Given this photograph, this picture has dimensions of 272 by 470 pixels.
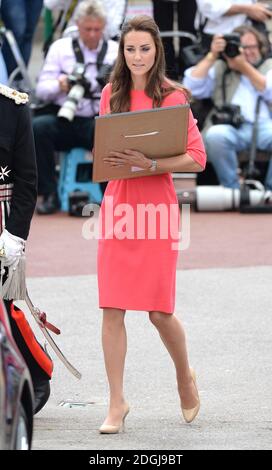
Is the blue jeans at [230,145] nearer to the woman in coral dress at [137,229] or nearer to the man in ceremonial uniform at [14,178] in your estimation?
the woman in coral dress at [137,229]

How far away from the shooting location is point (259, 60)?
12500 millimetres

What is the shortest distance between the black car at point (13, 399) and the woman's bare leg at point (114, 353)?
4.31 feet

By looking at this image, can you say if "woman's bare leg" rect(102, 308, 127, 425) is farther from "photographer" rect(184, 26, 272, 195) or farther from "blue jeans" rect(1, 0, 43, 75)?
"blue jeans" rect(1, 0, 43, 75)

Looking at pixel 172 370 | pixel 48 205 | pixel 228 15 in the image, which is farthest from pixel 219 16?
pixel 172 370

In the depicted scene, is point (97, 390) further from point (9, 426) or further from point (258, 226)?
point (258, 226)

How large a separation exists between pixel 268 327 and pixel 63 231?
3.52m

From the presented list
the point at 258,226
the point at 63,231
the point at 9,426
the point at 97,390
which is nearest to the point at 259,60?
the point at 258,226

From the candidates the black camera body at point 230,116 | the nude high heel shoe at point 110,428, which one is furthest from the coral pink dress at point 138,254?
the black camera body at point 230,116

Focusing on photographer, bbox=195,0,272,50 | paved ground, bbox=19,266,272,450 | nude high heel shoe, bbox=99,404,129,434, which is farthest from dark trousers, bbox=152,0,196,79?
nude high heel shoe, bbox=99,404,129,434

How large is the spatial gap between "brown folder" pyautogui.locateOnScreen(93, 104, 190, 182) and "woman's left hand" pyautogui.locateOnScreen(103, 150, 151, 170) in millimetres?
24

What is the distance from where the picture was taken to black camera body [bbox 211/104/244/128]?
1237 cm

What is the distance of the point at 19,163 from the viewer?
602 cm

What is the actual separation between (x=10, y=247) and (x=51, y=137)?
639 centimetres

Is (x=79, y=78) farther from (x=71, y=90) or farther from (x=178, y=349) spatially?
(x=178, y=349)
